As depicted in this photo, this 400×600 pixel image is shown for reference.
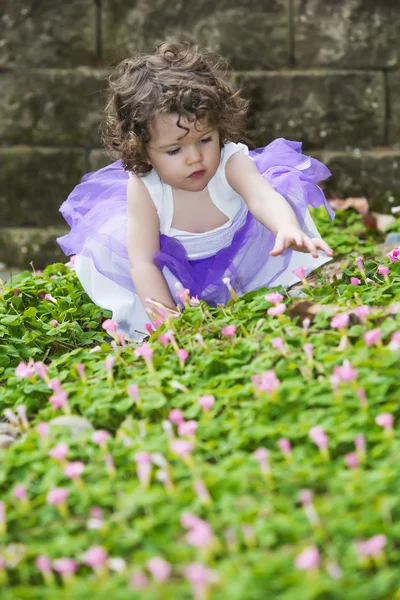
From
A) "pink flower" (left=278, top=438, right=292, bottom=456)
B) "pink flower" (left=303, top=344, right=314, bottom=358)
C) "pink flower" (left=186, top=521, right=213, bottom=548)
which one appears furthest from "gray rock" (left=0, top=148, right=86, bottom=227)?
"pink flower" (left=186, top=521, right=213, bottom=548)

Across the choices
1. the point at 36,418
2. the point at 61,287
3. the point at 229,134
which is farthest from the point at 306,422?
the point at 61,287

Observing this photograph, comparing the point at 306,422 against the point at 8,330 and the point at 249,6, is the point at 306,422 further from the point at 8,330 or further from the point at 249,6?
the point at 249,6

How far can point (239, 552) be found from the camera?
5.05 ft

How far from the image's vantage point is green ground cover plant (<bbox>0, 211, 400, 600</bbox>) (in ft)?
4.81

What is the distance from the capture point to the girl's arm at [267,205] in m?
2.80

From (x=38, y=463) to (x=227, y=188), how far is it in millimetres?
1838

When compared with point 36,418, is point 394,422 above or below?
above

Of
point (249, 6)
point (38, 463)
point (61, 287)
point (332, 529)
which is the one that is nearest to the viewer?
point (332, 529)

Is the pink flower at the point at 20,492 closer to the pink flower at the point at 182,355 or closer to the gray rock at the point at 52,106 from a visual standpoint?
the pink flower at the point at 182,355

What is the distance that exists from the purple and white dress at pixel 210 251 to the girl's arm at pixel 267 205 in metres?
0.06

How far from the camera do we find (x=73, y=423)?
6.88 feet

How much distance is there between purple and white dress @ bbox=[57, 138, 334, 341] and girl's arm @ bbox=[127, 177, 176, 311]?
44 mm

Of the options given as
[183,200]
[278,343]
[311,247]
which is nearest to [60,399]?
[278,343]

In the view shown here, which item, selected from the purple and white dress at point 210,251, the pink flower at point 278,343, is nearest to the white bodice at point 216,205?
the purple and white dress at point 210,251
